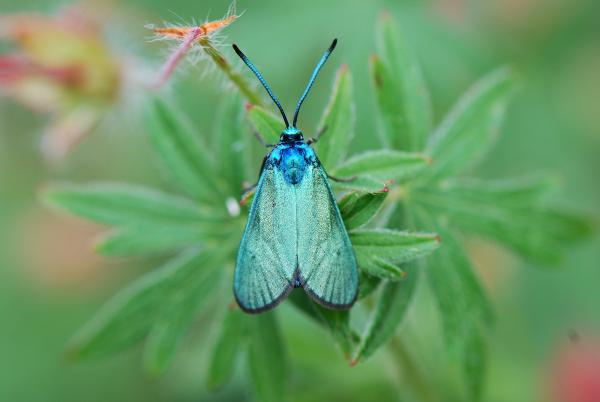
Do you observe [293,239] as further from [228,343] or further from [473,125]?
[473,125]

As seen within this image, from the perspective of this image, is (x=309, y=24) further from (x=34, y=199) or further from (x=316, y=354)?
(x=34, y=199)

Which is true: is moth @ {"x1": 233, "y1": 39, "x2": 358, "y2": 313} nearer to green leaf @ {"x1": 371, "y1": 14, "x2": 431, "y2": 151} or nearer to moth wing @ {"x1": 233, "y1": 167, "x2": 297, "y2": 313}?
moth wing @ {"x1": 233, "y1": 167, "x2": 297, "y2": 313}

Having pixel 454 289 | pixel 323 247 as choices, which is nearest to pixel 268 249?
pixel 323 247

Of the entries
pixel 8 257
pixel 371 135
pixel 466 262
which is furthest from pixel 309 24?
pixel 8 257

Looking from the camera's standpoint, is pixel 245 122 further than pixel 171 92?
No

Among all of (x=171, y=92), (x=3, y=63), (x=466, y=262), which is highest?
(x=3, y=63)
